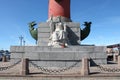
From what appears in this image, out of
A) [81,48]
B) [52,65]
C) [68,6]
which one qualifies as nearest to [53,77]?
[52,65]

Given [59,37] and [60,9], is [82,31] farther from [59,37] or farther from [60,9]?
[59,37]

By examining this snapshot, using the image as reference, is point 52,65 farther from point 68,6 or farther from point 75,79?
point 68,6

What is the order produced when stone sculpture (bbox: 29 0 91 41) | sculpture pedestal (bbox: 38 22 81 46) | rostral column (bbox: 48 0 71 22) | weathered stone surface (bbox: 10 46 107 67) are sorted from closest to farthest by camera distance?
weathered stone surface (bbox: 10 46 107 67), sculpture pedestal (bbox: 38 22 81 46), stone sculpture (bbox: 29 0 91 41), rostral column (bbox: 48 0 71 22)

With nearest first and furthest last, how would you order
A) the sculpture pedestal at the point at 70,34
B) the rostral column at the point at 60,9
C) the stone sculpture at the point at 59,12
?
the sculpture pedestal at the point at 70,34 → the stone sculpture at the point at 59,12 → the rostral column at the point at 60,9

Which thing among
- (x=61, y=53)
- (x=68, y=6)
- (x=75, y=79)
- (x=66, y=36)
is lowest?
(x=75, y=79)

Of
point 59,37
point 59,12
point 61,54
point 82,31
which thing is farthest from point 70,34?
point 61,54

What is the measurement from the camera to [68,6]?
19.1 metres

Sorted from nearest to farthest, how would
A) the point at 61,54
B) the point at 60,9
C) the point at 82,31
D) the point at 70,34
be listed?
1. the point at 61,54
2. the point at 70,34
3. the point at 60,9
4. the point at 82,31

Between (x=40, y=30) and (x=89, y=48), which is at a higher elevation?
(x=40, y=30)

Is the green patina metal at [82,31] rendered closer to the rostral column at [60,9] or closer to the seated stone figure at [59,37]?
the rostral column at [60,9]

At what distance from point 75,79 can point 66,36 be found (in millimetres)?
7153

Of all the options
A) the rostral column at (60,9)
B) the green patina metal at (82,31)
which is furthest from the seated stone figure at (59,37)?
the green patina metal at (82,31)

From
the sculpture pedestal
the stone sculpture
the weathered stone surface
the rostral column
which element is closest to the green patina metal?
the stone sculpture

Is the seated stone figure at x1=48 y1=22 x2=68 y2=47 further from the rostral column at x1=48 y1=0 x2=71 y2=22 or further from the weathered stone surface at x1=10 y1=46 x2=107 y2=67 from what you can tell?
the rostral column at x1=48 y1=0 x2=71 y2=22
